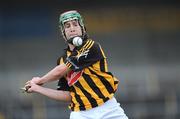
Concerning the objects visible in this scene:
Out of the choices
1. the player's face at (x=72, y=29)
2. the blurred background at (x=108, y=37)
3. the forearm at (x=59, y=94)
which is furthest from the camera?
the blurred background at (x=108, y=37)

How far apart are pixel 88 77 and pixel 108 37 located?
1629cm

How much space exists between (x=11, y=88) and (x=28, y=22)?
128 inches

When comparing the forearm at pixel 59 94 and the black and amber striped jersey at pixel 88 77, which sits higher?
the black and amber striped jersey at pixel 88 77

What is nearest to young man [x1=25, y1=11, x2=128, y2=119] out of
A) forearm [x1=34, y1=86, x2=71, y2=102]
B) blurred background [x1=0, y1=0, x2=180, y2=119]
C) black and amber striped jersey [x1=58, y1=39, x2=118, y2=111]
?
black and amber striped jersey [x1=58, y1=39, x2=118, y2=111]

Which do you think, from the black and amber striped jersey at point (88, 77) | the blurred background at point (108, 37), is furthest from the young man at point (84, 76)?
the blurred background at point (108, 37)

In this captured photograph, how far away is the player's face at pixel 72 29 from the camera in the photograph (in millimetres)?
6785

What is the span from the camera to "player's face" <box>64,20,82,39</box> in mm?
6785

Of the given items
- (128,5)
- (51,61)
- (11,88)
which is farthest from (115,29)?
(11,88)

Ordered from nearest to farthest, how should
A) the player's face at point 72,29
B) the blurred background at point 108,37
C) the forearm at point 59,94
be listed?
the player's face at point 72,29
the forearm at point 59,94
the blurred background at point 108,37

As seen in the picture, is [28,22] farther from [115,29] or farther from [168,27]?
[168,27]

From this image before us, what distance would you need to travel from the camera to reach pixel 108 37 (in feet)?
75.9

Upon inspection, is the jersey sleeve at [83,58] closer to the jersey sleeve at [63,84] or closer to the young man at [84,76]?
the young man at [84,76]

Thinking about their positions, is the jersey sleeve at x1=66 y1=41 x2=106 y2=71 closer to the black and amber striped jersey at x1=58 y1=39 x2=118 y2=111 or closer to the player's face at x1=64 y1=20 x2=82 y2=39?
the black and amber striped jersey at x1=58 y1=39 x2=118 y2=111

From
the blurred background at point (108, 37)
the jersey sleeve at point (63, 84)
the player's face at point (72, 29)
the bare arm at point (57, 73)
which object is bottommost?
the blurred background at point (108, 37)
